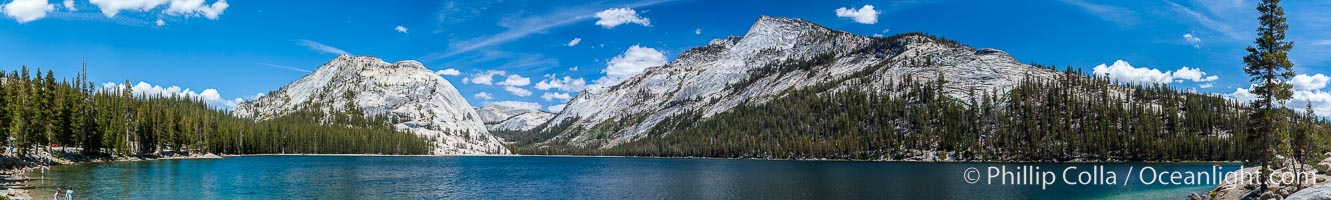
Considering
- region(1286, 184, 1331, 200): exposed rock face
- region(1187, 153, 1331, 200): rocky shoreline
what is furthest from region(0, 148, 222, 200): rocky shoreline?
region(1187, 153, 1331, 200): rocky shoreline

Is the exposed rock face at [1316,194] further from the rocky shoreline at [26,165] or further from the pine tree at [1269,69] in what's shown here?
the rocky shoreline at [26,165]

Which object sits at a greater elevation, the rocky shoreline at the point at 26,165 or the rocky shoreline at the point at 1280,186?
the rocky shoreline at the point at 1280,186

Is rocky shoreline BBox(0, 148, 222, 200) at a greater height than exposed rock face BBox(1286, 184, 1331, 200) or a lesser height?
Result: lesser

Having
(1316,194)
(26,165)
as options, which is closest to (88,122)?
(26,165)

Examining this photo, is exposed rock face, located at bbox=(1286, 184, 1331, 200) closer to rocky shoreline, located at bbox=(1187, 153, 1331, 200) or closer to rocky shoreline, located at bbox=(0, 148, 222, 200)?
rocky shoreline, located at bbox=(1187, 153, 1331, 200)

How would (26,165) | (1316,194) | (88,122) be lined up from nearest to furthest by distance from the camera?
(1316,194) → (26,165) → (88,122)

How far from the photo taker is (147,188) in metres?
70.2

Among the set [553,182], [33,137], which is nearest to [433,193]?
[553,182]

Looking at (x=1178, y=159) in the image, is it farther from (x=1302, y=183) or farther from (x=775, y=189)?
(x=1302, y=183)

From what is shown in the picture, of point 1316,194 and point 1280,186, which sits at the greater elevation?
point 1316,194

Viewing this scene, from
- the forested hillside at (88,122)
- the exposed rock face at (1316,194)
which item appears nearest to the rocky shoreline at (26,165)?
the forested hillside at (88,122)

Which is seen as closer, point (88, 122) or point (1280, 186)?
point (1280, 186)

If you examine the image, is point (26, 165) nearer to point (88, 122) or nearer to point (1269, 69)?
point (88, 122)

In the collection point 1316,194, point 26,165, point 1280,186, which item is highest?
point 1316,194
